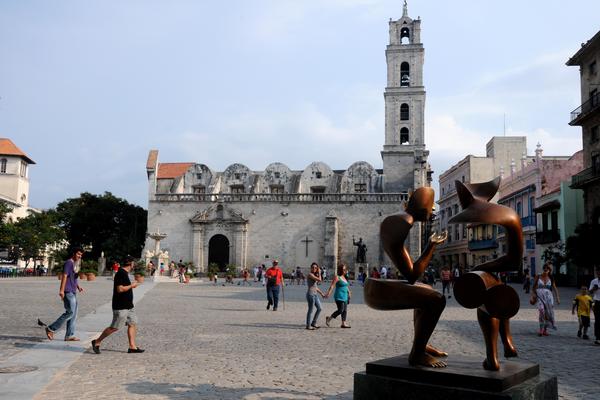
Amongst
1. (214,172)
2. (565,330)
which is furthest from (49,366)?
(214,172)

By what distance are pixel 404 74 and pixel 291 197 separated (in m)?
14.0

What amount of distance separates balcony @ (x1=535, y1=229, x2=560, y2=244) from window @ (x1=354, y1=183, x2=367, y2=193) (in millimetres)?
14316

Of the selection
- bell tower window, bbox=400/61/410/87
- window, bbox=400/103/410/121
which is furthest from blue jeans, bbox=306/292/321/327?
bell tower window, bbox=400/61/410/87

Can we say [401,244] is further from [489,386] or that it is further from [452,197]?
[452,197]

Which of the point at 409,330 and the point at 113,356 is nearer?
the point at 113,356

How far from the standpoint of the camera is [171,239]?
4459cm

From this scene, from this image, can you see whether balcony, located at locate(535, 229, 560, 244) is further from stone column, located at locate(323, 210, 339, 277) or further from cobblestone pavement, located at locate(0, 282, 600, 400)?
cobblestone pavement, located at locate(0, 282, 600, 400)

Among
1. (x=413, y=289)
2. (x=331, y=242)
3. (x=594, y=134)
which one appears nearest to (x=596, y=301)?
(x=413, y=289)

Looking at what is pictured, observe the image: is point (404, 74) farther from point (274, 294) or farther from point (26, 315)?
point (26, 315)

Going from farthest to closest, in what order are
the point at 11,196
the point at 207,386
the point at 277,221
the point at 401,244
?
the point at 11,196 < the point at 277,221 < the point at 207,386 < the point at 401,244

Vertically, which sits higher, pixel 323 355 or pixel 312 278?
pixel 312 278

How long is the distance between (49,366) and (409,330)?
7.13 m

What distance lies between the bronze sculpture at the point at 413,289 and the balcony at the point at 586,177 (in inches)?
1048

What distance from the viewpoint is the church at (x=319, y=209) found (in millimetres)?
43344
